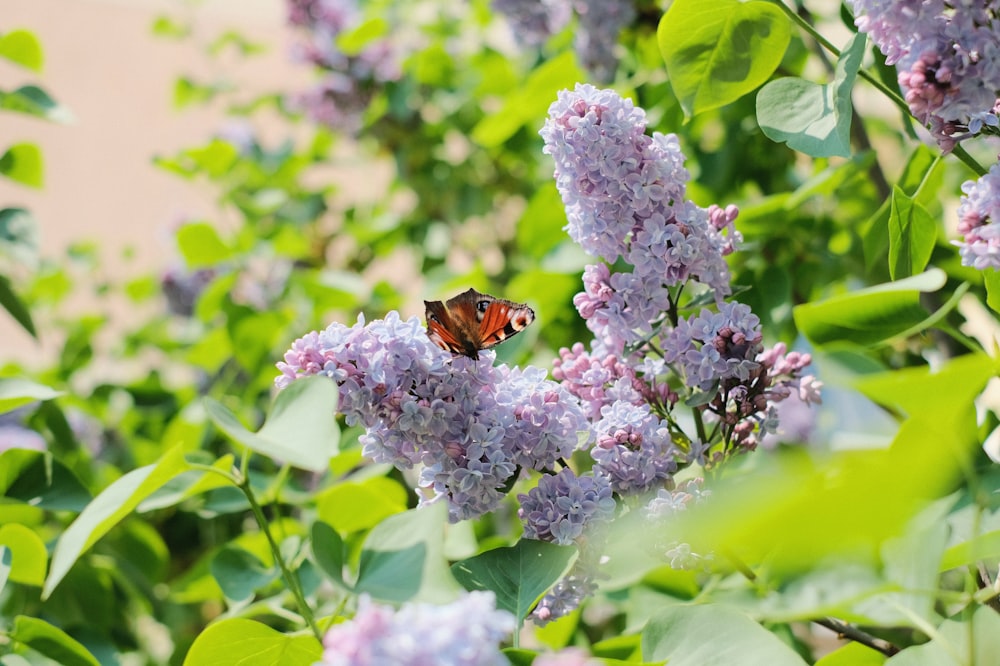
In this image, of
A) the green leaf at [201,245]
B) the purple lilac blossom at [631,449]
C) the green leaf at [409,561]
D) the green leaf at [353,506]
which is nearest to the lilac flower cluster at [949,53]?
the purple lilac blossom at [631,449]

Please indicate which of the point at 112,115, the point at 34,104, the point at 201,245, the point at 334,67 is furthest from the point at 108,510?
the point at 112,115

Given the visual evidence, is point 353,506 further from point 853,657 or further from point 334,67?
point 334,67

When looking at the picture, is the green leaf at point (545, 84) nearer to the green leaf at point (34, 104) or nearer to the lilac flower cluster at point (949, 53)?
Answer: the green leaf at point (34, 104)

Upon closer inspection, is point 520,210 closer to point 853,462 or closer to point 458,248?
point 458,248

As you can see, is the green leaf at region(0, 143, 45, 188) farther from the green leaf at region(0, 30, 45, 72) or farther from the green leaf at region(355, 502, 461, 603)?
the green leaf at region(355, 502, 461, 603)

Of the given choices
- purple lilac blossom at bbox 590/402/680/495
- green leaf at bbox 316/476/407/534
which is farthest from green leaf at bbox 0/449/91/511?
purple lilac blossom at bbox 590/402/680/495

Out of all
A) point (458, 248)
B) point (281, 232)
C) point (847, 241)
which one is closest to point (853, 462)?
point (847, 241)

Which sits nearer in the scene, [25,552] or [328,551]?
[328,551]
